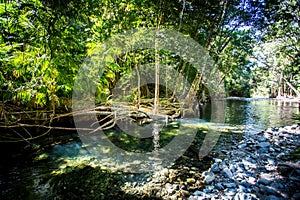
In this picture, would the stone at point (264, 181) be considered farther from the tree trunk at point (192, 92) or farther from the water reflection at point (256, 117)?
the tree trunk at point (192, 92)

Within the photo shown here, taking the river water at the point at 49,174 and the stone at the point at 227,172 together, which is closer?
the river water at the point at 49,174

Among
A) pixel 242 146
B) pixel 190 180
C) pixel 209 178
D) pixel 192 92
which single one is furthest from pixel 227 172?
pixel 192 92

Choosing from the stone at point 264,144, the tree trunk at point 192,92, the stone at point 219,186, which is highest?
the tree trunk at point 192,92

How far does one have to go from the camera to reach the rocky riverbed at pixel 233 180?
3399 mm

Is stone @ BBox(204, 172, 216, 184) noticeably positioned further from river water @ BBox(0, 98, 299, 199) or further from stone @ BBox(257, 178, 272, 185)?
river water @ BBox(0, 98, 299, 199)

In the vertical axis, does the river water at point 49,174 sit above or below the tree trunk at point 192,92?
below

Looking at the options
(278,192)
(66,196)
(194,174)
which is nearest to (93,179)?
(66,196)

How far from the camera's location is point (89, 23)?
4.50m

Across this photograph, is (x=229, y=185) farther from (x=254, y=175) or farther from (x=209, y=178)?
(x=254, y=175)

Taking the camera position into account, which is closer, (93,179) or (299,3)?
(93,179)

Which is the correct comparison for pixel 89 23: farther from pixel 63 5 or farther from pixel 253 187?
pixel 253 187

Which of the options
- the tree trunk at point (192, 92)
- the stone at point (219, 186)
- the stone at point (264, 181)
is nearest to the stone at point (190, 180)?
the stone at point (219, 186)

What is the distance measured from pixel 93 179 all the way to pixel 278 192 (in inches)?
139

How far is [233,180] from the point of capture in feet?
12.9
